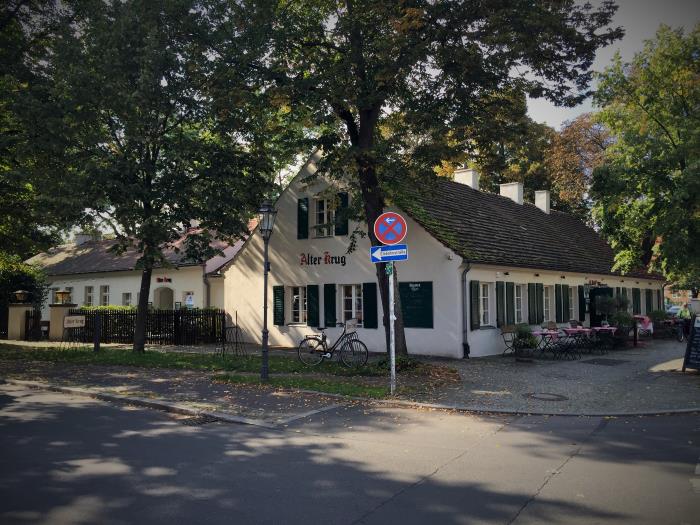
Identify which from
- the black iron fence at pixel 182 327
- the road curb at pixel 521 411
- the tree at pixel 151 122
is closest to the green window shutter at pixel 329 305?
the tree at pixel 151 122

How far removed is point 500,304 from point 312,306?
6.88m

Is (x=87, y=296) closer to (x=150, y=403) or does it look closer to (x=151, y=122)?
(x=151, y=122)

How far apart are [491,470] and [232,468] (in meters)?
2.85

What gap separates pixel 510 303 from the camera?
19625 millimetres

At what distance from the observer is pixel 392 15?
11742mm

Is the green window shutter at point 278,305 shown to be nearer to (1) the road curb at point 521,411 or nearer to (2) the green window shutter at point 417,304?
(2) the green window shutter at point 417,304

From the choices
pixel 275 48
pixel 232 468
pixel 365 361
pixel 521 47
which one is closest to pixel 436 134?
pixel 521 47

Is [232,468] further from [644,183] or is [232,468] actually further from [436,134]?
[644,183]

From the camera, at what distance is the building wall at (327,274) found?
17.6 metres

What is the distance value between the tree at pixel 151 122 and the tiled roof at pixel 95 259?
30.7 ft

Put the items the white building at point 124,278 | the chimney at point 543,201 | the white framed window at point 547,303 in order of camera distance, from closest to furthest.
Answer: the white framed window at point 547,303, the white building at point 124,278, the chimney at point 543,201

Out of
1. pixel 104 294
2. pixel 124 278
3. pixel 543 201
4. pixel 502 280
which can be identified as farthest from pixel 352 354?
pixel 104 294

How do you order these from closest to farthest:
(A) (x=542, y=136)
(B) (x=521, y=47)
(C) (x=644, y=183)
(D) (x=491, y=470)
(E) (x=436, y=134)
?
(D) (x=491, y=470) → (B) (x=521, y=47) → (E) (x=436, y=134) → (C) (x=644, y=183) → (A) (x=542, y=136)

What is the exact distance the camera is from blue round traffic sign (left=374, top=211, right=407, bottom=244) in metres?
10.6
